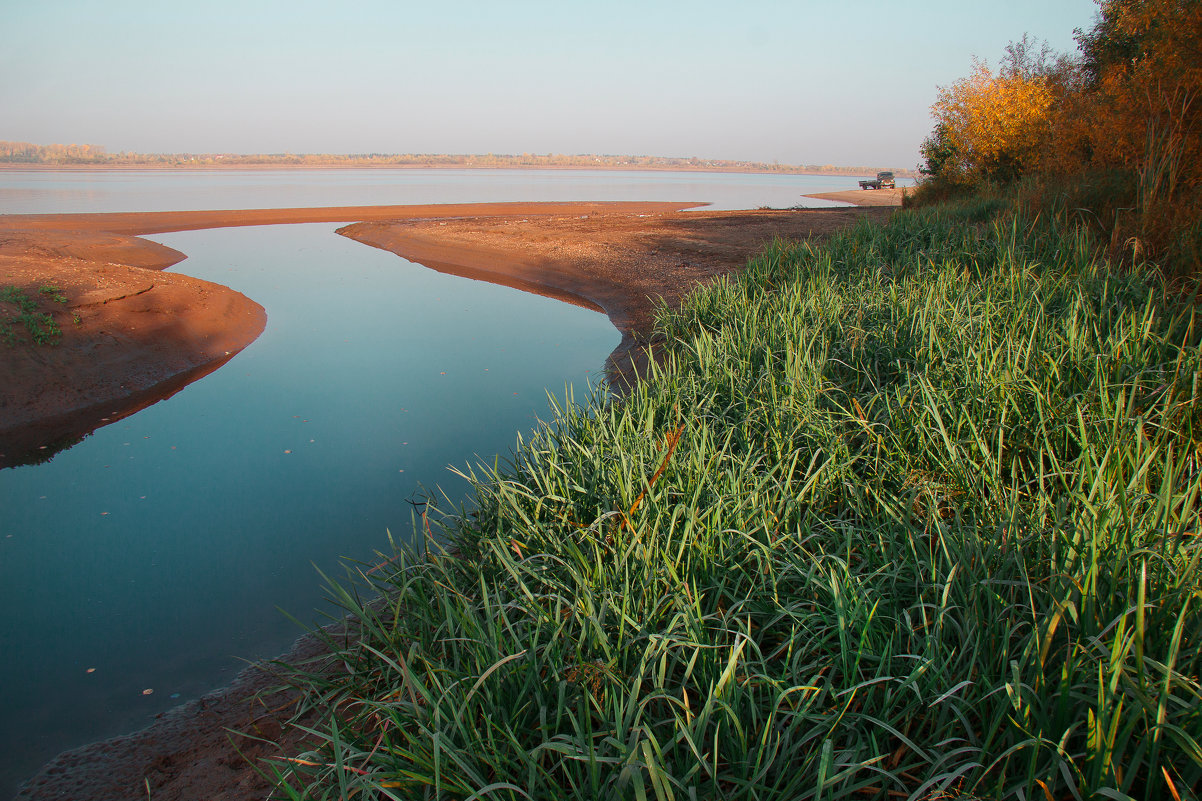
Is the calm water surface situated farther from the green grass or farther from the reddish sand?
the green grass

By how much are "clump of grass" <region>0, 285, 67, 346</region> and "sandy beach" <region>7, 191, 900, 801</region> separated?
163 mm

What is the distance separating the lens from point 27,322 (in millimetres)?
7371

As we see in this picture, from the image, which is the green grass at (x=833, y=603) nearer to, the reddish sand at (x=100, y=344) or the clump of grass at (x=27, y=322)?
the reddish sand at (x=100, y=344)

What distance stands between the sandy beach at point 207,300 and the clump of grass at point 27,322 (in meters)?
0.16

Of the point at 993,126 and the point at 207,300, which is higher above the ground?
the point at 993,126

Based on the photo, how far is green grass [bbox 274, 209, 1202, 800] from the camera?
169 cm

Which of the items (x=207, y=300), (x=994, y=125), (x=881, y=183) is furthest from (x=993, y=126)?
(x=881, y=183)

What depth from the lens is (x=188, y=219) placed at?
945 inches

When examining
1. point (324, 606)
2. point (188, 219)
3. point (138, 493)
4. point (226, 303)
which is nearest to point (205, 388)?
point (138, 493)

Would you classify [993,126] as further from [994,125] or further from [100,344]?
[100,344]

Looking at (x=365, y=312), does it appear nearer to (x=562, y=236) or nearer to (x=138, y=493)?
(x=138, y=493)

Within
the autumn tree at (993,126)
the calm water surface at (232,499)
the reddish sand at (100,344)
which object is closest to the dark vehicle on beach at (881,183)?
the autumn tree at (993,126)

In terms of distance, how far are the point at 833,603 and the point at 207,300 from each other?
11.2 meters

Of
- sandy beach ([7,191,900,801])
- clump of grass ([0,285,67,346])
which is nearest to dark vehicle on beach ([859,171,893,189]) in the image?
sandy beach ([7,191,900,801])
